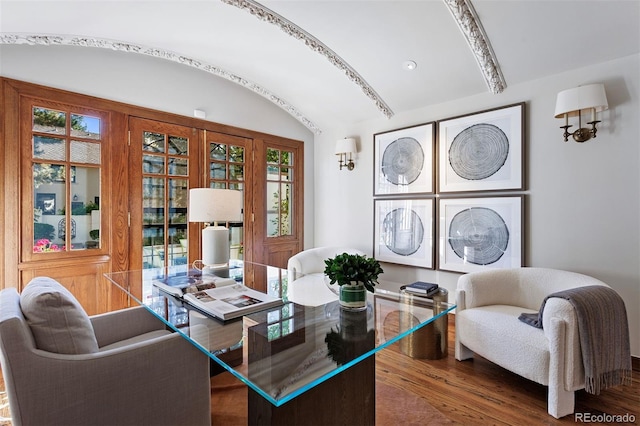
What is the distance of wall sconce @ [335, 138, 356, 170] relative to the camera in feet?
13.7

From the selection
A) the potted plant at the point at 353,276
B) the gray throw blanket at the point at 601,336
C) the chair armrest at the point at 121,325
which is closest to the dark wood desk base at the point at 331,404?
the potted plant at the point at 353,276

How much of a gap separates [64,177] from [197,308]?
2.25m

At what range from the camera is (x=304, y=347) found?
1.11 meters

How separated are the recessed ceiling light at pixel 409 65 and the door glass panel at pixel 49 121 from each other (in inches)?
125

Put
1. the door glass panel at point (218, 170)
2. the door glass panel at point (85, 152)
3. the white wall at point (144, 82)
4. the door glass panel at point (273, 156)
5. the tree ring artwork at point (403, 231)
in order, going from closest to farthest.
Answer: the white wall at point (144, 82) < the door glass panel at point (85, 152) < the tree ring artwork at point (403, 231) < the door glass panel at point (218, 170) < the door glass panel at point (273, 156)

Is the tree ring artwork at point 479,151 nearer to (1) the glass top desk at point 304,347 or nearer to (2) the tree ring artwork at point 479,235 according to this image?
(2) the tree ring artwork at point 479,235

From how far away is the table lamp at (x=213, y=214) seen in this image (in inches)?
100

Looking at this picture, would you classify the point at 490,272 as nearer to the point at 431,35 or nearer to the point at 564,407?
the point at 564,407

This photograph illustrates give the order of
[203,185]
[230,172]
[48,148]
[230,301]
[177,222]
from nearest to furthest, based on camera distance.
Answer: [230,301], [48,148], [177,222], [203,185], [230,172]

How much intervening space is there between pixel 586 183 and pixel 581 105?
2.08ft

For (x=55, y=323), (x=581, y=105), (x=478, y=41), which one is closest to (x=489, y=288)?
(x=581, y=105)

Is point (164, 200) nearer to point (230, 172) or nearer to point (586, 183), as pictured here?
point (230, 172)

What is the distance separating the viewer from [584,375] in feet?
6.11

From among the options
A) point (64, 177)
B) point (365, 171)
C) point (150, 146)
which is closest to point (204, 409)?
point (64, 177)
